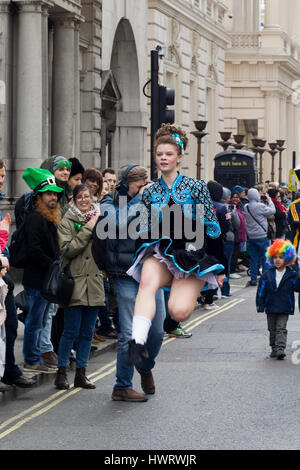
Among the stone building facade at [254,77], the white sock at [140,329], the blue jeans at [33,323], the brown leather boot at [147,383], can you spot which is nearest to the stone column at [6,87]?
the blue jeans at [33,323]

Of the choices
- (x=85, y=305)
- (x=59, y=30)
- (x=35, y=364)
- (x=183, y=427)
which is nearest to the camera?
(x=183, y=427)

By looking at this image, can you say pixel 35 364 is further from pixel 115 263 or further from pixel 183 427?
pixel 183 427

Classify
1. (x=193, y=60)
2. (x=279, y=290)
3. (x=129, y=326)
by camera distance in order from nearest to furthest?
(x=129, y=326) → (x=279, y=290) → (x=193, y=60)

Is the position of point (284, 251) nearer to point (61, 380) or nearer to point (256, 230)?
point (61, 380)

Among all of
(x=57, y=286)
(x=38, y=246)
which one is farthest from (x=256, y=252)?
(x=57, y=286)

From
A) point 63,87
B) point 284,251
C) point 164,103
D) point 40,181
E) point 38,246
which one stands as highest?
point 63,87

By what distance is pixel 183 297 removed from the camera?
25.2 ft

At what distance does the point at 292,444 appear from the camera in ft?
→ 23.9

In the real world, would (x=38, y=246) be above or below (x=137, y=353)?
above

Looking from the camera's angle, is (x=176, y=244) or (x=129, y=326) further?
(x=129, y=326)

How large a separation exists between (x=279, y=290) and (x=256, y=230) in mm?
8988

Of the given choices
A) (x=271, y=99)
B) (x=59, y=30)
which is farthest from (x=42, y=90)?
(x=271, y=99)

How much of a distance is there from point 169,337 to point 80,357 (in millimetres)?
3799

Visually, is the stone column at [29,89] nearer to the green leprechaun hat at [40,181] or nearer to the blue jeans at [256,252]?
the blue jeans at [256,252]
